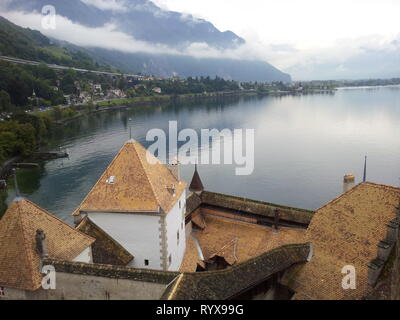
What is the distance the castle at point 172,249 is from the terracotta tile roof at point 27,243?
42 millimetres

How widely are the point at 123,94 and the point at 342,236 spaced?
175 meters

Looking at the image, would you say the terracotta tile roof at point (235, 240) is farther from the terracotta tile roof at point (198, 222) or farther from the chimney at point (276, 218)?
the chimney at point (276, 218)

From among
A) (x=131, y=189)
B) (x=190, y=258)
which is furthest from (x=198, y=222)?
(x=131, y=189)

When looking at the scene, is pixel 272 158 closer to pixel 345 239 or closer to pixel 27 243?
pixel 345 239

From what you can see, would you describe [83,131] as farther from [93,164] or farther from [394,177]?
[394,177]

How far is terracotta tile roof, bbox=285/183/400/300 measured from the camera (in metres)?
16.6

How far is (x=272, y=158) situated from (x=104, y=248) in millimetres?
52089

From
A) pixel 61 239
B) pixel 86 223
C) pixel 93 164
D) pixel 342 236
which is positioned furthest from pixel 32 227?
pixel 93 164

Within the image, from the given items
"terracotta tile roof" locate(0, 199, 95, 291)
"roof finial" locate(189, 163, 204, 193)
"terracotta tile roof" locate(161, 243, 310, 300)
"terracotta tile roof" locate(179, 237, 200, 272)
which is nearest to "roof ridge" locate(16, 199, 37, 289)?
"terracotta tile roof" locate(0, 199, 95, 291)

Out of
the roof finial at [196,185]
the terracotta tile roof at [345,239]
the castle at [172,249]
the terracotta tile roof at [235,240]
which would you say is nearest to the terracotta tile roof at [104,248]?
the castle at [172,249]

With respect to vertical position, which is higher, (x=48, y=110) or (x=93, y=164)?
(x=48, y=110)

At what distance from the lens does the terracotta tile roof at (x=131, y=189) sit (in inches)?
746

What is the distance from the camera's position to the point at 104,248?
61.9 feet
